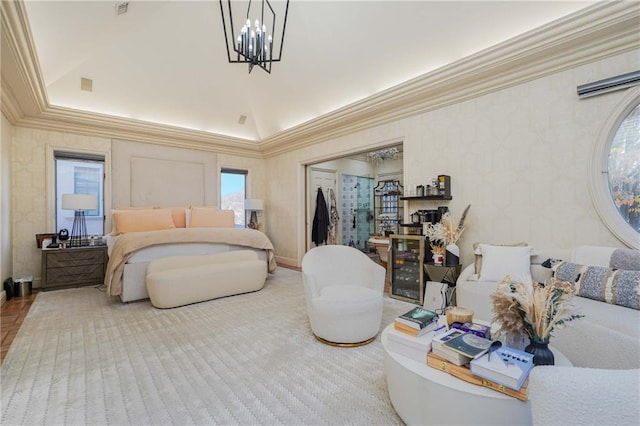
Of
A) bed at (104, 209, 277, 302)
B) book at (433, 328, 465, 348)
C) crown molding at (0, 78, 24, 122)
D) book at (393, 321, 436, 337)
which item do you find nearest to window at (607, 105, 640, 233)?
book at (433, 328, 465, 348)

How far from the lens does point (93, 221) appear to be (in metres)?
5.03

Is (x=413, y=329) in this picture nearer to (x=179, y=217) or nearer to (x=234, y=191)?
(x=179, y=217)

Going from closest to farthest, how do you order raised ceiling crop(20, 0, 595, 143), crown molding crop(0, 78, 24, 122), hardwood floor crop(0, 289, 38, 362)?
hardwood floor crop(0, 289, 38, 362)
raised ceiling crop(20, 0, 595, 143)
crown molding crop(0, 78, 24, 122)

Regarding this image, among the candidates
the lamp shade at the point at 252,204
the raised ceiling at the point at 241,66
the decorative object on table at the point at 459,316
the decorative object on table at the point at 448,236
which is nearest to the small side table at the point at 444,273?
the decorative object on table at the point at 448,236

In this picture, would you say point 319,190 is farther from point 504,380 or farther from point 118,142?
point 504,380

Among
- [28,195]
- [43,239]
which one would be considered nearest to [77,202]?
[43,239]

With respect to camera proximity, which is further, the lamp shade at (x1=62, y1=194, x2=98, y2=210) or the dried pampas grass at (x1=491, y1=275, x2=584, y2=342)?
the lamp shade at (x1=62, y1=194, x2=98, y2=210)

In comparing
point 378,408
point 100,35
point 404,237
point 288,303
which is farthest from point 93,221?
point 378,408

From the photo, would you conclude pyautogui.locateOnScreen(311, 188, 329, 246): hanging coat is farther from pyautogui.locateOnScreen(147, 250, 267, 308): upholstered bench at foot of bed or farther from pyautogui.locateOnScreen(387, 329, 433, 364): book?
pyautogui.locateOnScreen(387, 329, 433, 364): book

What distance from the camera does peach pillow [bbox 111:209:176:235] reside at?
447cm

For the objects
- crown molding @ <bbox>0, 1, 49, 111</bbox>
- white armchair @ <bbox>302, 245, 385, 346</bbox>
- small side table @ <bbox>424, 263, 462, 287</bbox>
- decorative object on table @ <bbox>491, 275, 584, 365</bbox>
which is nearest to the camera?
decorative object on table @ <bbox>491, 275, 584, 365</bbox>

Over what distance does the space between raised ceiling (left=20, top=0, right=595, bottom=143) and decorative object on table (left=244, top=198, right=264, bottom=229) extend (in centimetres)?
154

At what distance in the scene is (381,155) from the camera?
7527mm

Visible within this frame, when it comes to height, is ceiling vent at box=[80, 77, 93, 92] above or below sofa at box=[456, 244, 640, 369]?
above
